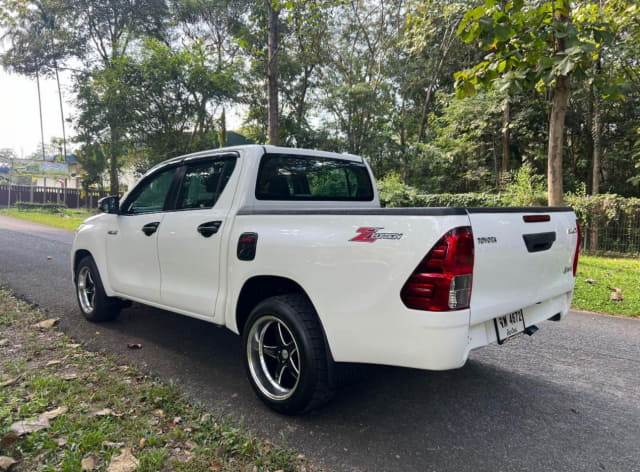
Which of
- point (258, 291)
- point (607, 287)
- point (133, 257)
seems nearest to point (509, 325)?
point (258, 291)

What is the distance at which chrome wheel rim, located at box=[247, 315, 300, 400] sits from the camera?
2975 millimetres

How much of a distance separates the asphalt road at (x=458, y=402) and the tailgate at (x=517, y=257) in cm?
78

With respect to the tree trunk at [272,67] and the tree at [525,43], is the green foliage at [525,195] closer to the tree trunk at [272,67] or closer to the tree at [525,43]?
the tree at [525,43]

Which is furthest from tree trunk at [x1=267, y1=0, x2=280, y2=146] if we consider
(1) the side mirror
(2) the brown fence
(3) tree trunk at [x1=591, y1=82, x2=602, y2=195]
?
(2) the brown fence

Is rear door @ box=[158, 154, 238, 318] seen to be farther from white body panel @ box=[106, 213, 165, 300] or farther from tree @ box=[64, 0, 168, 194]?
tree @ box=[64, 0, 168, 194]

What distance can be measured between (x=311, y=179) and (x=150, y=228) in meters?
1.53

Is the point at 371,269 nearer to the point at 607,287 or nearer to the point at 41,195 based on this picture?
the point at 607,287

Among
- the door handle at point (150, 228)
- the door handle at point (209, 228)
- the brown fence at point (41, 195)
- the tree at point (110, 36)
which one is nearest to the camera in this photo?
the door handle at point (209, 228)

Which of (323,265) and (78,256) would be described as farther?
(78,256)

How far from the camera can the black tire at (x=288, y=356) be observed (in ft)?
8.87

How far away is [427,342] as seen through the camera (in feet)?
7.54

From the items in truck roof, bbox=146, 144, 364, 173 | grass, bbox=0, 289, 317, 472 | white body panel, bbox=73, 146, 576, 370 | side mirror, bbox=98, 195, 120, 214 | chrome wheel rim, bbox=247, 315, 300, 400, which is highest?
truck roof, bbox=146, 144, 364, 173

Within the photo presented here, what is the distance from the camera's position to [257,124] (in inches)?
977

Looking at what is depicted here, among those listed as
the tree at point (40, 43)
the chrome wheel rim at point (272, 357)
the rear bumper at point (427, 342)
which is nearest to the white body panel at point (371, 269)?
the rear bumper at point (427, 342)
